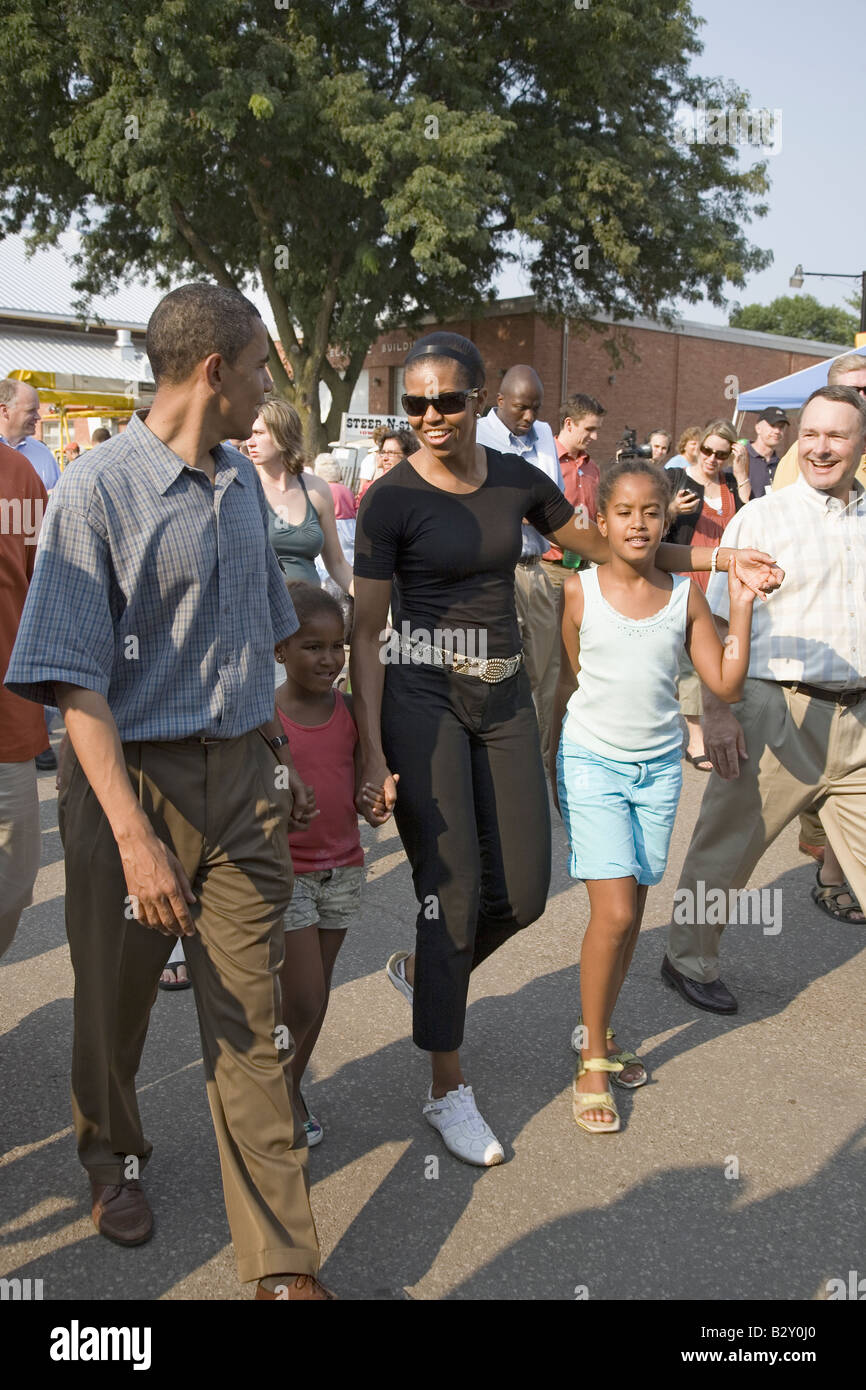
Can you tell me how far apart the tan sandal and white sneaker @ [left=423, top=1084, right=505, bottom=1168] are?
28cm

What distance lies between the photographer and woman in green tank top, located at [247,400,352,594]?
4.89 metres

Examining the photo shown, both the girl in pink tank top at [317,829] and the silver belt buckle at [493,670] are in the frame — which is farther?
the silver belt buckle at [493,670]

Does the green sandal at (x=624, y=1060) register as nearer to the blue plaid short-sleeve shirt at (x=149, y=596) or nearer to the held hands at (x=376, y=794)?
the held hands at (x=376, y=794)

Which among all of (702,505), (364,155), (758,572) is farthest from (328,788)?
(364,155)

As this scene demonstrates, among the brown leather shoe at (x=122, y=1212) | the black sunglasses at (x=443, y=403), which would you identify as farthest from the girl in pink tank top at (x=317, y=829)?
the black sunglasses at (x=443, y=403)

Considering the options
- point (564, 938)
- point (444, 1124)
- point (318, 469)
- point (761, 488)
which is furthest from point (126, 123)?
point (444, 1124)

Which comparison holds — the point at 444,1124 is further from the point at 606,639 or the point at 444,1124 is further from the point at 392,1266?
the point at 606,639

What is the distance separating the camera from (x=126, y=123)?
20.3 metres

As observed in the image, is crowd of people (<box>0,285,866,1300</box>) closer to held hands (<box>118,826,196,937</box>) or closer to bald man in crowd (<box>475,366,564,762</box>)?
held hands (<box>118,826,196,937</box>)

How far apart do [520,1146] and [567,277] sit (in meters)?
26.4

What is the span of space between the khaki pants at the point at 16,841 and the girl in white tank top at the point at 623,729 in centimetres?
155

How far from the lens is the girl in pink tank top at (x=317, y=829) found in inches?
122

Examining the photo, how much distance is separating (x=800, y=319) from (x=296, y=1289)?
78383 mm

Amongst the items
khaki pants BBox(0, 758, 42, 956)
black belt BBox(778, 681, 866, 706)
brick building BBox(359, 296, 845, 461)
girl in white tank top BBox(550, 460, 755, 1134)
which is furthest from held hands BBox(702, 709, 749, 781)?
brick building BBox(359, 296, 845, 461)
